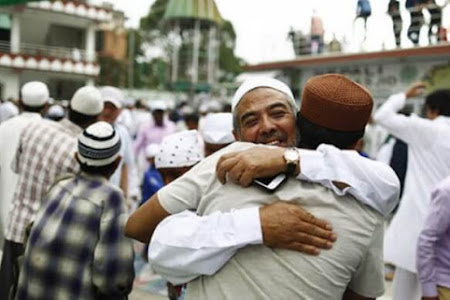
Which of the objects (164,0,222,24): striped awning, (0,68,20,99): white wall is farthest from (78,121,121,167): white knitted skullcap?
(0,68,20,99): white wall

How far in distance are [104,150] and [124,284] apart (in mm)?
557

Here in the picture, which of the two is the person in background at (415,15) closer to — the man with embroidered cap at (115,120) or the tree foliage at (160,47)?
the man with embroidered cap at (115,120)

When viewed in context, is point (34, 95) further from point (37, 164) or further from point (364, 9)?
point (364, 9)

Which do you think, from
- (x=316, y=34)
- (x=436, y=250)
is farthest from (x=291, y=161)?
(x=316, y=34)

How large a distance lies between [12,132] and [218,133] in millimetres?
1402

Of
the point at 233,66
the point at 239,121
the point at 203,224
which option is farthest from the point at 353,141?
the point at 233,66

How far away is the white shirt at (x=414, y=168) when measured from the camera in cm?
384

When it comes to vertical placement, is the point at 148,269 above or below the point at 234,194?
below

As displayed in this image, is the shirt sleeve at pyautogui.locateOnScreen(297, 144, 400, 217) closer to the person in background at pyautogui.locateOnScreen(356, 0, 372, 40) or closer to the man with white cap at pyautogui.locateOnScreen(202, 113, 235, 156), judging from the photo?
the man with white cap at pyautogui.locateOnScreen(202, 113, 235, 156)

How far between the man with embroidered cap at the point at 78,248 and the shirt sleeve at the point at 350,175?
1.15 meters

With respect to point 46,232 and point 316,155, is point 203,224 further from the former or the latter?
point 46,232

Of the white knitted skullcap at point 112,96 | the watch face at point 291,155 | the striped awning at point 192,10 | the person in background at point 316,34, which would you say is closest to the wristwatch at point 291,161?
the watch face at point 291,155

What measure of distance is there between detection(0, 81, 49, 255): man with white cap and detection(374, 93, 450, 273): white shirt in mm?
2316

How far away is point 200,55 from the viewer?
99.7 feet
